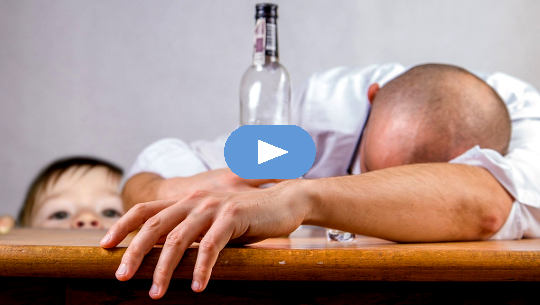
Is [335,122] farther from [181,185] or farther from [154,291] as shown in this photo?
[154,291]

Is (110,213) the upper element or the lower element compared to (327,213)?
lower

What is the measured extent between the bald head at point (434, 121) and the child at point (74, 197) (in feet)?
2.73

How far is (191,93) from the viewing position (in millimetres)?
2004

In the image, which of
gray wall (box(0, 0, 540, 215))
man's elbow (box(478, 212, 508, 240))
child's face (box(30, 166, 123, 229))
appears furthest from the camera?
gray wall (box(0, 0, 540, 215))

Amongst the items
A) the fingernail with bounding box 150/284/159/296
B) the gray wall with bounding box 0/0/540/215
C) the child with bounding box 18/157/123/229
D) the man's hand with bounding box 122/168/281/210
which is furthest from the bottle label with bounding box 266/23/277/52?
the gray wall with bounding box 0/0/540/215

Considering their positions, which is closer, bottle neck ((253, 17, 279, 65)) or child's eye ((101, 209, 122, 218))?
bottle neck ((253, 17, 279, 65))

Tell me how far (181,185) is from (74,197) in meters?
0.72

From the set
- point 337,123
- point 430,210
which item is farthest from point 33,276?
point 337,123

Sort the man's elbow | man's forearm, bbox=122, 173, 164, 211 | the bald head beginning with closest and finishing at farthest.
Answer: the man's elbow, the bald head, man's forearm, bbox=122, 173, 164, 211

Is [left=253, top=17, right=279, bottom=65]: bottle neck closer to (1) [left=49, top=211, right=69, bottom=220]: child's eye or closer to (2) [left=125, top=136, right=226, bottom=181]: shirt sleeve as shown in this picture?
(2) [left=125, top=136, right=226, bottom=181]: shirt sleeve

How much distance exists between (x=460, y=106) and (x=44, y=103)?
149cm

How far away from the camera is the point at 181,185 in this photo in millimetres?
1020

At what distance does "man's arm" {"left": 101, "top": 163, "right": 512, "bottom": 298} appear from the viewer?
0.48 metres
